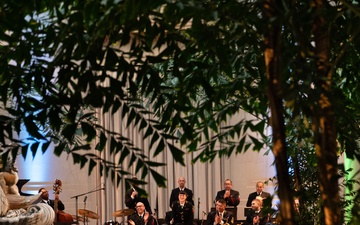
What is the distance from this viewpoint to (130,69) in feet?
15.6

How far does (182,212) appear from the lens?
19.6 metres

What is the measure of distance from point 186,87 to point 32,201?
37.7ft

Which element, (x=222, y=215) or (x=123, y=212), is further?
(x=123, y=212)

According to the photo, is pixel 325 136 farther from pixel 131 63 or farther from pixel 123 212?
pixel 123 212

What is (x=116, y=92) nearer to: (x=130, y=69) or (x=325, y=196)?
(x=130, y=69)

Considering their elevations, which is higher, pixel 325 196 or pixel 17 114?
pixel 17 114

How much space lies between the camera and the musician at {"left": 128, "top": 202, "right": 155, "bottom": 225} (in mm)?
19062

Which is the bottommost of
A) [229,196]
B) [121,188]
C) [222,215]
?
[222,215]

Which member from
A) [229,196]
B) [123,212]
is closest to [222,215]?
[229,196]

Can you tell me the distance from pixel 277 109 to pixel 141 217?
15.1 meters

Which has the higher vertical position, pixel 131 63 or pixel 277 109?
pixel 131 63

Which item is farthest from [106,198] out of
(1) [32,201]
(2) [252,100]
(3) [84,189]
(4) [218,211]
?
(2) [252,100]

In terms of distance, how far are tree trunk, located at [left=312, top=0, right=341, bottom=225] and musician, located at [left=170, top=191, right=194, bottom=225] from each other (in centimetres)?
1519

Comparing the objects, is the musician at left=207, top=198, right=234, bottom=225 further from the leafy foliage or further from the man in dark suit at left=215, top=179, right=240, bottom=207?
the leafy foliage
